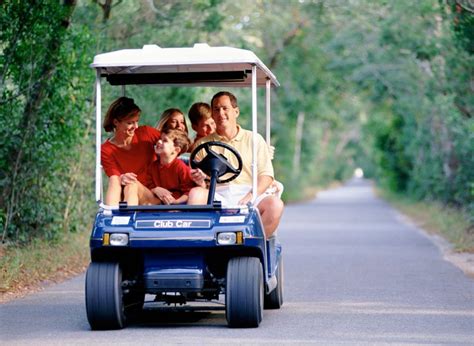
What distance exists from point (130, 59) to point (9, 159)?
264 inches

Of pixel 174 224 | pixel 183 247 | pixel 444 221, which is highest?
pixel 174 224

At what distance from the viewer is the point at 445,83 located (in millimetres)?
24578

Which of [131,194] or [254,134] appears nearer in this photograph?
[254,134]

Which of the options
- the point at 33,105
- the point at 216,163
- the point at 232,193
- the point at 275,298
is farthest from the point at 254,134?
the point at 33,105

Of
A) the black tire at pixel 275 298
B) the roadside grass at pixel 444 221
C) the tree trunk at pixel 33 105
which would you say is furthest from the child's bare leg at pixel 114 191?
the roadside grass at pixel 444 221

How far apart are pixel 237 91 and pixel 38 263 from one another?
1657cm

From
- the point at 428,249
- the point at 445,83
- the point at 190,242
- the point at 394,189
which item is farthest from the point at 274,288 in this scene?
the point at 394,189

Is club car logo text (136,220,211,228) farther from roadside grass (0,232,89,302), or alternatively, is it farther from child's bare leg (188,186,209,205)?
roadside grass (0,232,89,302)

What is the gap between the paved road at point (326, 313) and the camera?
31.8ft

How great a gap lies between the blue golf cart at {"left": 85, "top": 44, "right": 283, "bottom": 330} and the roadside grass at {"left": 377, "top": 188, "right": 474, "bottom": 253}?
405 inches

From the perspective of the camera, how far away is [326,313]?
11.4 meters

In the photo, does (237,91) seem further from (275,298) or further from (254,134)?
(254,134)

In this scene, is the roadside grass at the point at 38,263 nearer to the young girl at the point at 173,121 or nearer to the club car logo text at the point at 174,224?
the young girl at the point at 173,121

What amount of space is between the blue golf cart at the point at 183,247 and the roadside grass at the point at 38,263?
2.90m
